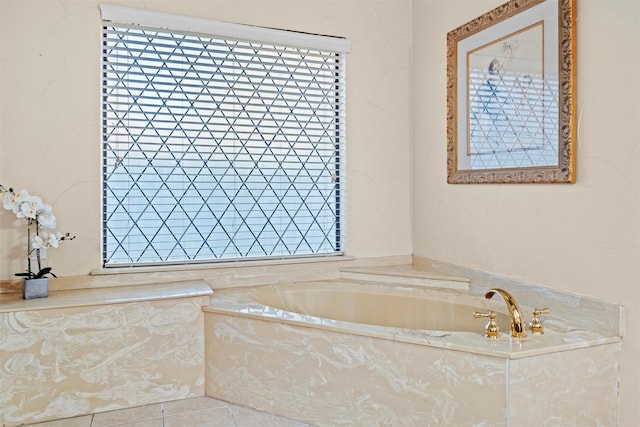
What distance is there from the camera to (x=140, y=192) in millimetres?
2504

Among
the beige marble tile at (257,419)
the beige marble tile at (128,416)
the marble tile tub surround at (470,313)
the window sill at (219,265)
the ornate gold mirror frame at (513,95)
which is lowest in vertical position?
the beige marble tile at (257,419)

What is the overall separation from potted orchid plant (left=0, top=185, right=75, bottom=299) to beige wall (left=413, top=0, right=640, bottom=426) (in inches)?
79.9

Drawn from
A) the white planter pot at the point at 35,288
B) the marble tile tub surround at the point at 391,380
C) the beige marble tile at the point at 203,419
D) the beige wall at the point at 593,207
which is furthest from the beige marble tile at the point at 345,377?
the white planter pot at the point at 35,288

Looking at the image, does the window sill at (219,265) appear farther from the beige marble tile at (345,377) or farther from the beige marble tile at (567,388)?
the beige marble tile at (567,388)

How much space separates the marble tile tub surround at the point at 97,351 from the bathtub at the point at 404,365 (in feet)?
0.40

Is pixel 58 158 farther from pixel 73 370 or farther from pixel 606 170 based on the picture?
pixel 606 170

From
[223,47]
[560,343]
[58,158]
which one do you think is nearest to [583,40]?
[560,343]

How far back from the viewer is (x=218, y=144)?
265cm

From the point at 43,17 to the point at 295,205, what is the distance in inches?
61.3

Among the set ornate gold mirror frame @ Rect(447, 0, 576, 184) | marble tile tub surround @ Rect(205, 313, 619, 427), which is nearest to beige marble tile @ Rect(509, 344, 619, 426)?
marble tile tub surround @ Rect(205, 313, 619, 427)

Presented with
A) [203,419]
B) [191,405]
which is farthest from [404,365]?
[191,405]

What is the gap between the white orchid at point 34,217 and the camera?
2.13 meters

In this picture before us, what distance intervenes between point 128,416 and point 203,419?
0.33m

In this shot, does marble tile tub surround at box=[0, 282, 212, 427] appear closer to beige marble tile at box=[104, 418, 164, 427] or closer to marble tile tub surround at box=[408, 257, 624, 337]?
beige marble tile at box=[104, 418, 164, 427]
